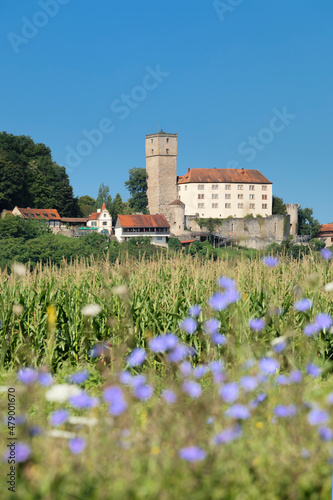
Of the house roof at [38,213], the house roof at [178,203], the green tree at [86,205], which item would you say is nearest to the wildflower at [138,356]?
the house roof at [38,213]

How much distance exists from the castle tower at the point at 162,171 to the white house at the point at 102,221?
19.0 feet

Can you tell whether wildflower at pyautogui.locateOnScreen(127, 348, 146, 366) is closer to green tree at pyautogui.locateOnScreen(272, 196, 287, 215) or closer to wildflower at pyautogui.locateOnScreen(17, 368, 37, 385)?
wildflower at pyautogui.locateOnScreen(17, 368, 37, 385)

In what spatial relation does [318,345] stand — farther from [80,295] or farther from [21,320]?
[21,320]

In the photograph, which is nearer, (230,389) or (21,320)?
(230,389)

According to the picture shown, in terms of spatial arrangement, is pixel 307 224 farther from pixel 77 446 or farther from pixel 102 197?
pixel 77 446

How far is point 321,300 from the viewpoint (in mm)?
5402

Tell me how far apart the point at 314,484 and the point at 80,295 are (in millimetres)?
4079

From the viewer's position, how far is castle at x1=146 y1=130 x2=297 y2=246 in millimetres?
64062

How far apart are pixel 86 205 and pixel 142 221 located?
532 inches

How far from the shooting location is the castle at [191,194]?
6406 centimetres

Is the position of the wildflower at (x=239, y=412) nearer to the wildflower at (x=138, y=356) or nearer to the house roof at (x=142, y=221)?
the wildflower at (x=138, y=356)

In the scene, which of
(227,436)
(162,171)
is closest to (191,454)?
(227,436)

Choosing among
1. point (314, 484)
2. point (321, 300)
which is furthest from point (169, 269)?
point (314, 484)

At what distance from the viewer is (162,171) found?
65.5 m
